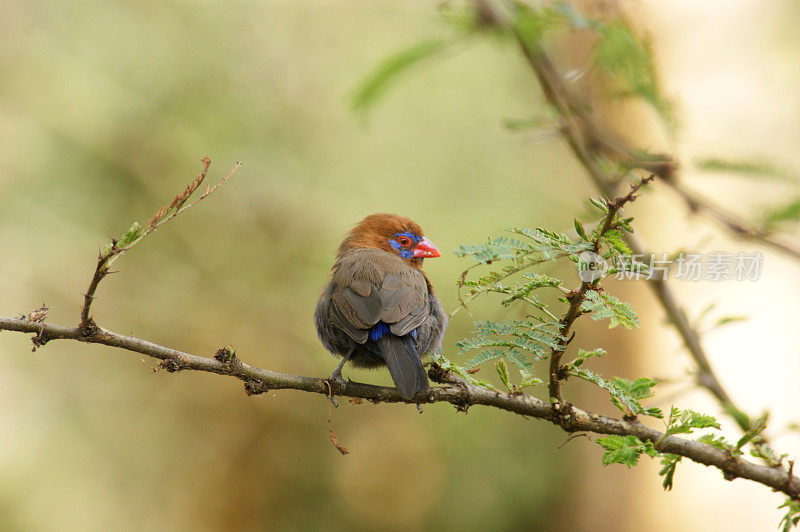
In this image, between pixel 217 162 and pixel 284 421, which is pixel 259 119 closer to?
pixel 217 162

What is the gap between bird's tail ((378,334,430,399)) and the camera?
2748 millimetres

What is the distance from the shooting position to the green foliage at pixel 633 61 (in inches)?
84.0

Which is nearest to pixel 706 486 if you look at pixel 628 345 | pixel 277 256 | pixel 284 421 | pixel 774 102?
pixel 628 345

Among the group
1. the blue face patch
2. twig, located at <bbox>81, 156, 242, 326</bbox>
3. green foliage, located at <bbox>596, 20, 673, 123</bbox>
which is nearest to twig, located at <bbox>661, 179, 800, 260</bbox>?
green foliage, located at <bbox>596, 20, 673, 123</bbox>

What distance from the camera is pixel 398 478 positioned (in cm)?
837

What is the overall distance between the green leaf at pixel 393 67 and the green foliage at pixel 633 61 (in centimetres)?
58

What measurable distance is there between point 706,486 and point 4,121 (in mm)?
8202

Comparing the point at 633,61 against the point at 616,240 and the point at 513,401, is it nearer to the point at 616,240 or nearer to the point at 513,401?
the point at 616,240

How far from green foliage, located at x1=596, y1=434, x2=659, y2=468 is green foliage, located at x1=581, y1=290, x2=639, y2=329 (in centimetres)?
32

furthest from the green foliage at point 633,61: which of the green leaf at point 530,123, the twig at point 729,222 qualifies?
the green leaf at point 530,123

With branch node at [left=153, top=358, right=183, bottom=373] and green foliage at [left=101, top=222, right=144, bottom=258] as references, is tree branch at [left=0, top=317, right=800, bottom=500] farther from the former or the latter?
green foliage at [left=101, top=222, right=144, bottom=258]

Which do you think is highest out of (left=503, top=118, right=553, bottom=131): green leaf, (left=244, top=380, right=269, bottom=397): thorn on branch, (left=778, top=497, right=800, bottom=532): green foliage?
(left=503, top=118, right=553, bottom=131): green leaf

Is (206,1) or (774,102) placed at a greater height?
(206,1)

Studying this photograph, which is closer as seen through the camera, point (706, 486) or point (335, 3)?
point (706, 486)
